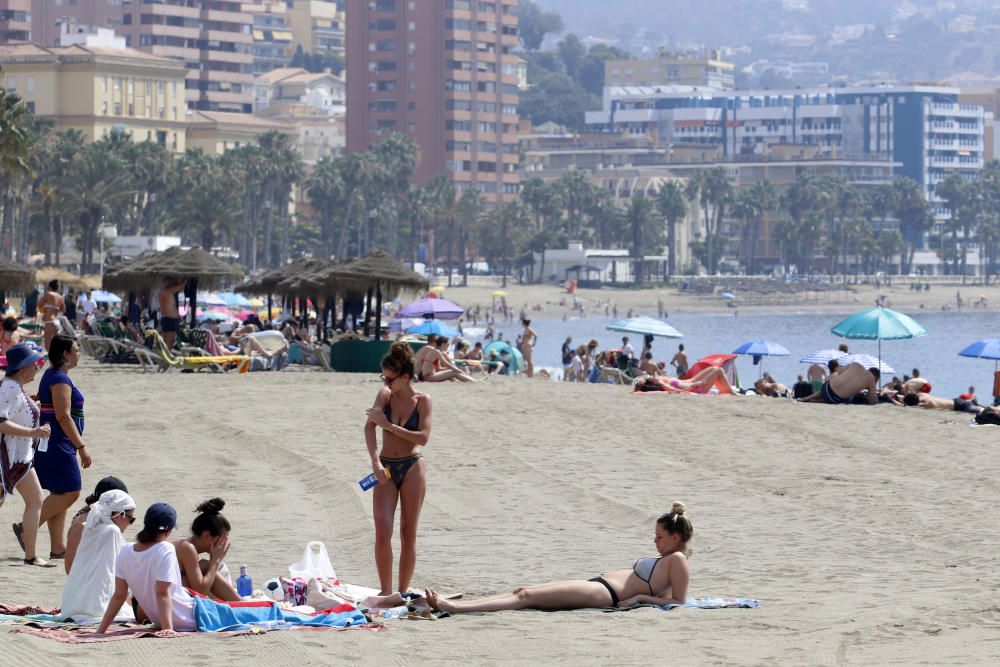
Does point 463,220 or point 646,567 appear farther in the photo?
point 463,220

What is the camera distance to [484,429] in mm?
17422

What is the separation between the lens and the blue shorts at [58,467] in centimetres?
1023

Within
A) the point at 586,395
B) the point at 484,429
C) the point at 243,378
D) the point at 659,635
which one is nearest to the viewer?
the point at 659,635

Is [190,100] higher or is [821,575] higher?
[190,100]

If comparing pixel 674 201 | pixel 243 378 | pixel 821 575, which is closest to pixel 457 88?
pixel 674 201

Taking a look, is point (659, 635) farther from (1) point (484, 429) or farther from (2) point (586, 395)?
(2) point (586, 395)

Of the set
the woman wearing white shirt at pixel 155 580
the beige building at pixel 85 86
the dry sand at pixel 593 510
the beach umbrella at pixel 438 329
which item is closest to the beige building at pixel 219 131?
the beige building at pixel 85 86

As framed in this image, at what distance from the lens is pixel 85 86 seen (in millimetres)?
116375

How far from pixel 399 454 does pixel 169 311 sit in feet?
60.2

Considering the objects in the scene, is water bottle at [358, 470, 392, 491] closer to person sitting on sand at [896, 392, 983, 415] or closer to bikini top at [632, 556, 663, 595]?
bikini top at [632, 556, 663, 595]

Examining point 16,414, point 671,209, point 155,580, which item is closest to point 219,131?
point 671,209

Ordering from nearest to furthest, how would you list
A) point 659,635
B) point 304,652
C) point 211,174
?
point 304,652, point 659,635, point 211,174

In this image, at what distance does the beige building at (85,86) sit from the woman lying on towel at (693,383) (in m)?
94.3

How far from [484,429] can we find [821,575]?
23.9ft
